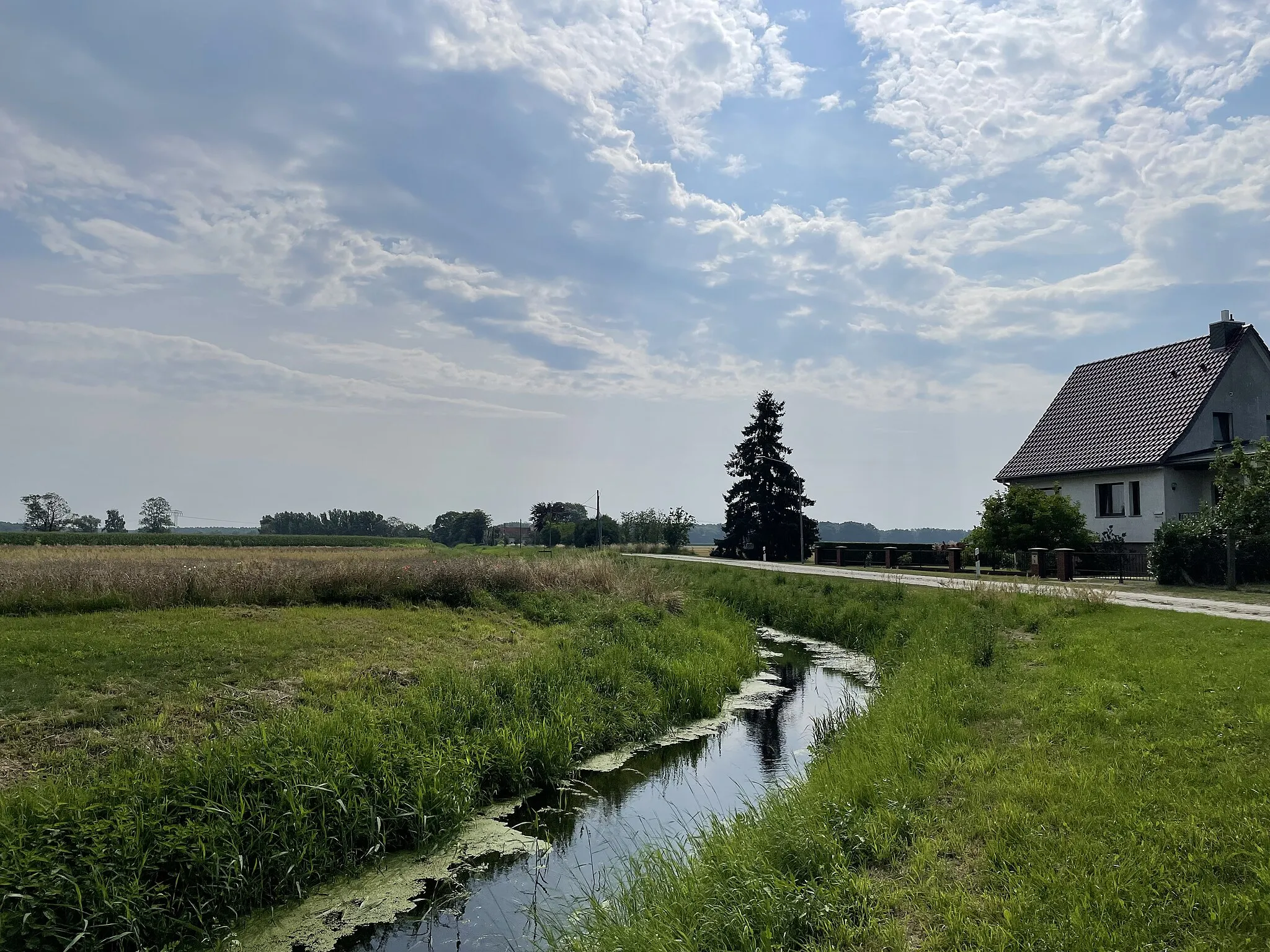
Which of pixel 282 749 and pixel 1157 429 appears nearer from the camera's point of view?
pixel 282 749

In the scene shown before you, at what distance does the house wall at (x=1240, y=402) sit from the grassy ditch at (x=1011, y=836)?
24240mm

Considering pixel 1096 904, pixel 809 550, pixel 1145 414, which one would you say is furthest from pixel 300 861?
pixel 809 550

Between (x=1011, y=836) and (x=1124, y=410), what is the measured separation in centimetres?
3361

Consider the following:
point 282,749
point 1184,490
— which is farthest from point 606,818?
point 1184,490

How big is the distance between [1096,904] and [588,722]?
7.75 m

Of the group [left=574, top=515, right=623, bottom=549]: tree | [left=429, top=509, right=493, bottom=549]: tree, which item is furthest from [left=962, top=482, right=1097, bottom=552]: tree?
[left=429, top=509, right=493, bottom=549]: tree

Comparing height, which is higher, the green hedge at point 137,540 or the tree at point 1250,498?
the tree at point 1250,498

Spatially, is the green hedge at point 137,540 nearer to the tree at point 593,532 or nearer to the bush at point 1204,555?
the tree at point 593,532

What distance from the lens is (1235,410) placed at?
30484 mm

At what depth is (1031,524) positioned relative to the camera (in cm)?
2762

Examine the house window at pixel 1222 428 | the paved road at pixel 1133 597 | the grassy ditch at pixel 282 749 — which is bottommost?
the grassy ditch at pixel 282 749

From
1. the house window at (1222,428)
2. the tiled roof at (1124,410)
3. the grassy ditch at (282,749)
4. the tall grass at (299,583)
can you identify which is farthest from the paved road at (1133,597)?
the house window at (1222,428)

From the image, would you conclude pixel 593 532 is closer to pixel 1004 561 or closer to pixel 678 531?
pixel 678 531

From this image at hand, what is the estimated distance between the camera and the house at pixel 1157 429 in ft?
95.1
